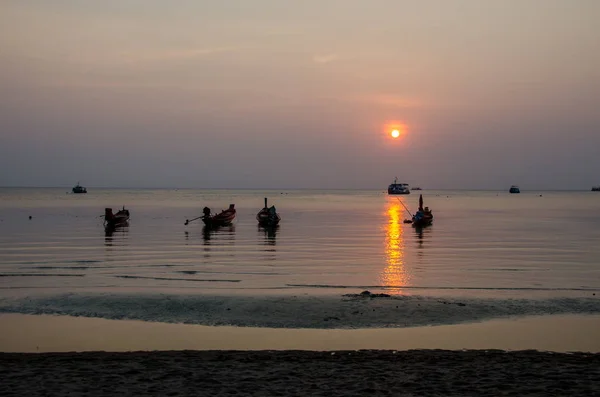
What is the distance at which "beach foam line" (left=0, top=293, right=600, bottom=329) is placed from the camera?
1777 cm

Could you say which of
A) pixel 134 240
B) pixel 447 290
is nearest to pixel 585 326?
pixel 447 290

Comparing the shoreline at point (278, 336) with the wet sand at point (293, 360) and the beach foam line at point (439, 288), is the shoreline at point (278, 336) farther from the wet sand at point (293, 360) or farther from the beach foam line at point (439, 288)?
the beach foam line at point (439, 288)

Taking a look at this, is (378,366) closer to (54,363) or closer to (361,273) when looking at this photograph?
(54,363)

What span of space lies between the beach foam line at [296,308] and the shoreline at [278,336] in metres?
0.67

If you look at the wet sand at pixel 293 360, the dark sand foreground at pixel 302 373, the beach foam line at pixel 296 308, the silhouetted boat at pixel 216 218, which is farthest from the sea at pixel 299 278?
the silhouetted boat at pixel 216 218

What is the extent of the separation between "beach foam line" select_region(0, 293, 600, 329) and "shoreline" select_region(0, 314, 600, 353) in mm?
669

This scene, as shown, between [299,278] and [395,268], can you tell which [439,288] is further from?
[395,268]

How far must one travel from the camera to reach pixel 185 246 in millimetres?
44125

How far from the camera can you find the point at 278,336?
16078 millimetres

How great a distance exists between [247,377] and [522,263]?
1005 inches

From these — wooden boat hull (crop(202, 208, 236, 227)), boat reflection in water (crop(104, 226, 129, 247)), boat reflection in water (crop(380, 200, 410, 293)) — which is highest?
wooden boat hull (crop(202, 208, 236, 227))

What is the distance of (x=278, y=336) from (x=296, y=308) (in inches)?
119

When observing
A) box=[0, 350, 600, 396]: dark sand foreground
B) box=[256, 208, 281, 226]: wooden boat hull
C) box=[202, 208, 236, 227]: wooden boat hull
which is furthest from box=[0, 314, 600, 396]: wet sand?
box=[256, 208, 281, 226]: wooden boat hull

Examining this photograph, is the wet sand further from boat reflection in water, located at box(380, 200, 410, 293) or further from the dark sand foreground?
boat reflection in water, located at box(380, 200, 410, 293)
